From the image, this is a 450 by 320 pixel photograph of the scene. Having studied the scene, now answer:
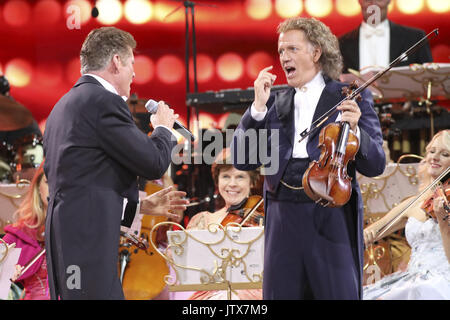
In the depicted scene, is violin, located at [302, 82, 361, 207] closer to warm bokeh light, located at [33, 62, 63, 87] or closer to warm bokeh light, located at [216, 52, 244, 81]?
Answer: warm bokeh light, located at [216, 52, 244, 81]

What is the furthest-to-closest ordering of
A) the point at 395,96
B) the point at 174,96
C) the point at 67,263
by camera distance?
the point at 174,96
the point at 395,96
the point at 67,263

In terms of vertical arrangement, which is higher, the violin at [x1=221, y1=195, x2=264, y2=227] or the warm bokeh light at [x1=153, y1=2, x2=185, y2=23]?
the warm bokeh light at [x1=153, y1=2, x2=185, y2=23]

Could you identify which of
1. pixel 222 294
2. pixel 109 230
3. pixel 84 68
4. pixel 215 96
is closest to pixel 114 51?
pixel 84 68

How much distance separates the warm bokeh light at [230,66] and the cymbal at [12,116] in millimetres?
2439

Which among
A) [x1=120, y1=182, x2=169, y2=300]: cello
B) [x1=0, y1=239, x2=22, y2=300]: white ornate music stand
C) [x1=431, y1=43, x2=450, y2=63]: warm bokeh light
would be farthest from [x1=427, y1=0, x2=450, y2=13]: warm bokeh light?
[x1=0, y1=239, x2=22, y2=300]: white ornate music stand

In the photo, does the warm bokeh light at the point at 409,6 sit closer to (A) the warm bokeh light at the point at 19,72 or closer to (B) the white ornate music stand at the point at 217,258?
(A) the warm bokeh light at the point at 19,72

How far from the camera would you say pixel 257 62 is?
7105 millimetres

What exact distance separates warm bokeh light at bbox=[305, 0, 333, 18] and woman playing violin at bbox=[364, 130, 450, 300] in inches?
129

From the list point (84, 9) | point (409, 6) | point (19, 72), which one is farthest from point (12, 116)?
point (409, 6)

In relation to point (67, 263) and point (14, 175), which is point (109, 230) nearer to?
point (67, 263)

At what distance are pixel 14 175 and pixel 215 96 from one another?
1.54m

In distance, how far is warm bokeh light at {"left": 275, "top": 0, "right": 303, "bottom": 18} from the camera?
684 cm

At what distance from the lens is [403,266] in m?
4.06

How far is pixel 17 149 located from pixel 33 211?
56.8 inches
